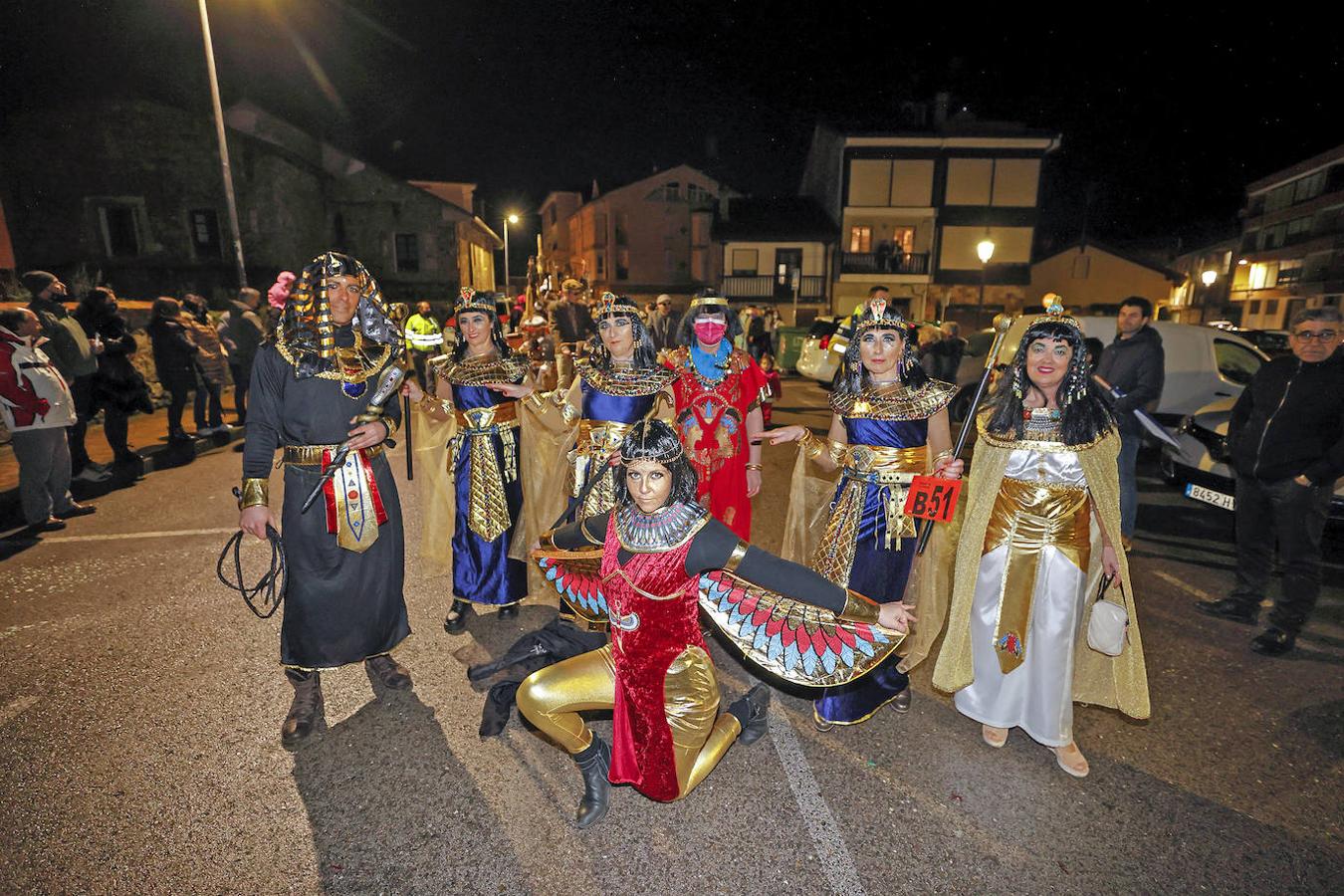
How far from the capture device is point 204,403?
10164mm

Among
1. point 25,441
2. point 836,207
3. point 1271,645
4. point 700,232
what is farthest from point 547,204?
point 1271,645

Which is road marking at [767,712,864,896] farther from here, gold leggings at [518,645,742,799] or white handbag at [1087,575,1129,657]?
white handbag at [1087,575,1129,657]

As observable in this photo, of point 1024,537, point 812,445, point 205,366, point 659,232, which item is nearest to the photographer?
point 1024,537

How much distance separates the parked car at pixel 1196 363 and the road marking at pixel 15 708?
930 cm

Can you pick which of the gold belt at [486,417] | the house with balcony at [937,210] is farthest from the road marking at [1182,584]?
the house with balcony at [937,210]

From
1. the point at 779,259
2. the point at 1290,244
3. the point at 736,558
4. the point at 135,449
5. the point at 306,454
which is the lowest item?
the point at 135,449

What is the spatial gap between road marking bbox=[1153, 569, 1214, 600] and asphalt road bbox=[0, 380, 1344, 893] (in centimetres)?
71

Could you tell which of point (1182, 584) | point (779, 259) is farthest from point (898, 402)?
point (779, 259)

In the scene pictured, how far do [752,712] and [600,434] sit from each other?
1926 millimetres

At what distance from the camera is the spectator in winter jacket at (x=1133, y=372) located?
5.86m

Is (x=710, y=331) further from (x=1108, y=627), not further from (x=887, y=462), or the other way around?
(x=1108, y=627)

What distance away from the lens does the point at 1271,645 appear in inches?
170

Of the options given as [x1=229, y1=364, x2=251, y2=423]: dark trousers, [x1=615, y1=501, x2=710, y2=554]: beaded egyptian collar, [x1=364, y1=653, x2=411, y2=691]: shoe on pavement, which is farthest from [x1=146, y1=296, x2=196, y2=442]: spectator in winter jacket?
[x1=615, y1=501, x2=710, y2=554]: beaded egyptian collar

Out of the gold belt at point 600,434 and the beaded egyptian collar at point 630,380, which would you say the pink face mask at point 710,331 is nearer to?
the beaded egyptian collar at point 630,380
